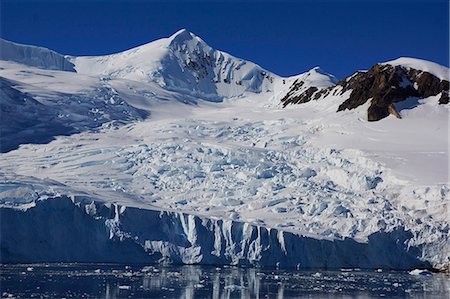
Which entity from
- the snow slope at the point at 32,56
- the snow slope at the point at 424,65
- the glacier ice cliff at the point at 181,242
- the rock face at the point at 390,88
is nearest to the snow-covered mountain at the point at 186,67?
the snow slope at the point at 32,56

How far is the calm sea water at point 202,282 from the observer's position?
756 inches

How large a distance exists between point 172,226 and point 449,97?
2161 cm

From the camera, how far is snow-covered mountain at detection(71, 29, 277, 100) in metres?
75.1

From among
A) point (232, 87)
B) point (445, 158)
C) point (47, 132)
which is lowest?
point (445, 158)

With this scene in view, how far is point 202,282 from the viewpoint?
21656 millimetres

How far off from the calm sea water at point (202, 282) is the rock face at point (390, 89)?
54.7 feet

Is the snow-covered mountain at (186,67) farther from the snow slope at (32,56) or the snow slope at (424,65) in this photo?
the snow slope at (424,65)

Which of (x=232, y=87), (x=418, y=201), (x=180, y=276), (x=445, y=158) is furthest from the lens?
(x=232, y=87)

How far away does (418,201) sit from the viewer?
1133 inches

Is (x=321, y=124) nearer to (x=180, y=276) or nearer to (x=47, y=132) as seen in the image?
(x=47, y=132)

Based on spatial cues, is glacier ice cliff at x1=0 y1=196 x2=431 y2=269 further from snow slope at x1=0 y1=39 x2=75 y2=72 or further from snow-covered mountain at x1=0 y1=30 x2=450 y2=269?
snow slope at x1=0 y1=39 x2=75 y2=72

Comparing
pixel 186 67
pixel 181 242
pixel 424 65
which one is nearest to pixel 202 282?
pixel 181 242

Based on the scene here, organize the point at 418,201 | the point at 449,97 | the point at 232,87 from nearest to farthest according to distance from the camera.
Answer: the point at 418,201, the point at 449,97, the point at 232,87

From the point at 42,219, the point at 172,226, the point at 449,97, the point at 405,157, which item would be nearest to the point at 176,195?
the point at 172,226
